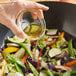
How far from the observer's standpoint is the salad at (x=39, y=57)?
1.84m

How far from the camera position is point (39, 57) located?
6.59 ft

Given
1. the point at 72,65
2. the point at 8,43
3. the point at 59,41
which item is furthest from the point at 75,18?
the point at 8,43

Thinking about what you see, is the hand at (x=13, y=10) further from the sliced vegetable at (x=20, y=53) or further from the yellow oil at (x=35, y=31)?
the sliced vegetable at (x=20, y=53)

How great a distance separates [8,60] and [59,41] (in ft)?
2.31

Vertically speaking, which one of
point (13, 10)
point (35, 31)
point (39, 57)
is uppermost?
point (13, 10)

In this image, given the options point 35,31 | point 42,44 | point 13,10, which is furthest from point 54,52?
point 13,10

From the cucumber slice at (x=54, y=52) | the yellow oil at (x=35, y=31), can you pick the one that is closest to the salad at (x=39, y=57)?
the cucumber slice at (x=54, y=52)

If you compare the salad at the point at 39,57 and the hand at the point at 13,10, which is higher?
the hand at the point at 13,10

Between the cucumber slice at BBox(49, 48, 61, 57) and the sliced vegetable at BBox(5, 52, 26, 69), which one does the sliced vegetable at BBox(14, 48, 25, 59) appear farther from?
the cucumber slice at BBox(49, 48, 61, 57)

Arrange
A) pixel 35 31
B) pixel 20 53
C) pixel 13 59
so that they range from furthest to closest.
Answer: pixel 20 53, pixel 13 59, pixel 35 31

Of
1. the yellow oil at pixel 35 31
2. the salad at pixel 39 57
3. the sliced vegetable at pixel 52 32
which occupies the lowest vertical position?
the salad at pixel 39 57

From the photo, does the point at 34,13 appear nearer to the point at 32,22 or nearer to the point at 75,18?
the point at 32,22

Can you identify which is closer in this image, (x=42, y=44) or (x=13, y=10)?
(x=13, y=10)

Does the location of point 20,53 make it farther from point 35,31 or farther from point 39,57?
point 35,31
